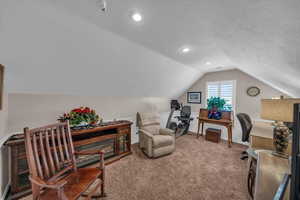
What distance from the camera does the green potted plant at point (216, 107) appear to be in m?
3.88

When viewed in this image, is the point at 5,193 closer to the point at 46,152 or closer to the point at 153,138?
the point at 46,152

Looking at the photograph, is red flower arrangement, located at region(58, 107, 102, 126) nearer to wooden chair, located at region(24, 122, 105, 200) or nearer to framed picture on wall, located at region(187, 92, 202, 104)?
wooden chair, located at region(24, 122, 105, 200)

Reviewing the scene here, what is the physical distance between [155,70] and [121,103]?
4.46 feet

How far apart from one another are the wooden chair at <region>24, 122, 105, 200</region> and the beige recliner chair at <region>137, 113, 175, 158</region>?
4.36 ft

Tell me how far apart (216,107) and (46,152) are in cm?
438

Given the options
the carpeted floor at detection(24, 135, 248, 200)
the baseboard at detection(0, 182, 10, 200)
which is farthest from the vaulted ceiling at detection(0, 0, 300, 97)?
the carpeted floor at detection(24, 135, 248, 200)

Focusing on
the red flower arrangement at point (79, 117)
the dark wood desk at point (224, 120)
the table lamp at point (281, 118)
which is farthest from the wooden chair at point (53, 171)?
the dark wood desk at point (224, 120)

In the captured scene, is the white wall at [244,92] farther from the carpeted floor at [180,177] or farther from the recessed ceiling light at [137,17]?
the recessed ceiling light at [137,17]

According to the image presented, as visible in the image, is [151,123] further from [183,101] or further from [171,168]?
[183,101]

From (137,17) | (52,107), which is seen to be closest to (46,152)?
(52,107)

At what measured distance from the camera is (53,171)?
139cm

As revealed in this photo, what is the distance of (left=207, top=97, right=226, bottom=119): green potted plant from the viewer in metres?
3.88

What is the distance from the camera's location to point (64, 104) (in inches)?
97.0

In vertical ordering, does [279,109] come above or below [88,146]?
above
